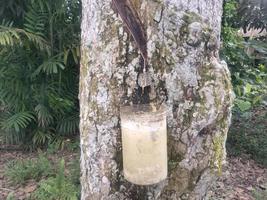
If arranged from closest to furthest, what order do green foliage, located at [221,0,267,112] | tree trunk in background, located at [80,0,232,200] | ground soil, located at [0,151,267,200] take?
1. tree trunk in background, located at [80,0,232,200]
2. ground soil, located at [0,151,267,200]
3. green foliage, located at [221,0,267,112]

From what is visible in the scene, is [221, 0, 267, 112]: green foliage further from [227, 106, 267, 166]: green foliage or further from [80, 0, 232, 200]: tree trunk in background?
[80, 0, 232, 200]: tree trunk in background

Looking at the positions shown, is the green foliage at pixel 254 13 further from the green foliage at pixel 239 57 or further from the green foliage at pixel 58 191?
the green foliage at pixel 58 191

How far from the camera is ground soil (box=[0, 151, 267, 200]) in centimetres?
356

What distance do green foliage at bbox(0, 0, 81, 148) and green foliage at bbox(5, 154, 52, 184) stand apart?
50cm

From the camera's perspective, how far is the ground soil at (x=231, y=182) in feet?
11.7

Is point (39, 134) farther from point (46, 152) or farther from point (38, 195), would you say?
point (38, 195)

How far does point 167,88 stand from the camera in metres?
1.61

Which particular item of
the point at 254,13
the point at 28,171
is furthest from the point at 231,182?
the point at 28,171

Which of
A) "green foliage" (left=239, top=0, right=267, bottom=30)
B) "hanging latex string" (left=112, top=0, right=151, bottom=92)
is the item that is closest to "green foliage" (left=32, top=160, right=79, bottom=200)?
"hanging latex string" (left=112, top=0, right=151, bottom=92)

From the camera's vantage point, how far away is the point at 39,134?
4508 mm

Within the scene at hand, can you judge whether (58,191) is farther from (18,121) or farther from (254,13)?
(254,13)

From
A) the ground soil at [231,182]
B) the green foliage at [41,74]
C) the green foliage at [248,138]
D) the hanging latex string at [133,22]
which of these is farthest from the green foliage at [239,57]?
the hanging latex string at [133,22]

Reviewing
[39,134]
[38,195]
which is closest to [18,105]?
[39,134]

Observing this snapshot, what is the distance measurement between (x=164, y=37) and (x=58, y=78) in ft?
9.97
